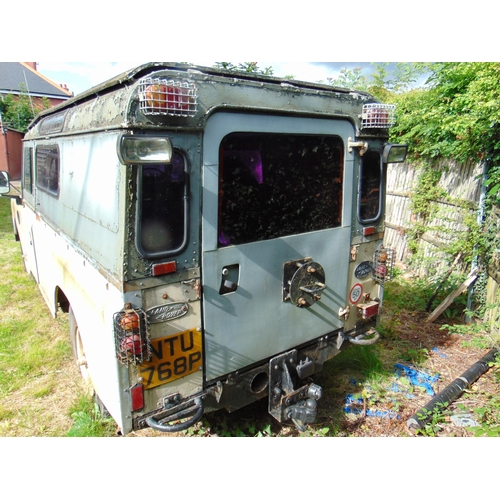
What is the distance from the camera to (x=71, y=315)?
364cm

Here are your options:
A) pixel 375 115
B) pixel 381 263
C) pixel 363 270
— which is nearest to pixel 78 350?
pixel 363 270

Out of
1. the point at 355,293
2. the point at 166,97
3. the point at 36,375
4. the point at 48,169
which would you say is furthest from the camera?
the point at 48,169

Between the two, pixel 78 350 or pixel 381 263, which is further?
pixel 78 350

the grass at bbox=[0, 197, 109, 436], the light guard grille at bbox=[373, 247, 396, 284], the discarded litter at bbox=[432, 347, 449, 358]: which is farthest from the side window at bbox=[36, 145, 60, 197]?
the discarded litter at bbox=[432, 347, 449, 358]

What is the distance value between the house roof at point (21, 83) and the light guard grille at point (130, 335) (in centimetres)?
1485

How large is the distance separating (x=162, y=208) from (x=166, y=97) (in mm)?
595

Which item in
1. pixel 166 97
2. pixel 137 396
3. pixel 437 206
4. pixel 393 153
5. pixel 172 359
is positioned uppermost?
pixel 166 97

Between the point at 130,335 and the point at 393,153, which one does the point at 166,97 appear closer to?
the point at 130,335

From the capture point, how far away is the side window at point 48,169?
12.3 ft

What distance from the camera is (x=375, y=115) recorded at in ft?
10.2

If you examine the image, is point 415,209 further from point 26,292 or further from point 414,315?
point 26,292

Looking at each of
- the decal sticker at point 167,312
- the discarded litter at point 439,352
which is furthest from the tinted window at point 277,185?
the discarded litter at point 439,352

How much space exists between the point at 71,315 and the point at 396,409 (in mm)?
3129

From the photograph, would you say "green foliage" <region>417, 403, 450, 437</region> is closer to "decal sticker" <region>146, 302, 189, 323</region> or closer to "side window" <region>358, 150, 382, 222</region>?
"side window" <region>358, 150, 382, 222</region>
